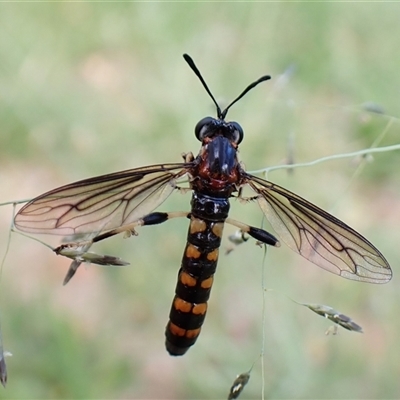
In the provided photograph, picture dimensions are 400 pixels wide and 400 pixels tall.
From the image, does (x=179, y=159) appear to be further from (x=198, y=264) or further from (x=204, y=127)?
(x=198, y=264)

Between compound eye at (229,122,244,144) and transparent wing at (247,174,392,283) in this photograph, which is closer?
transparent wing at (247,174,392,283)

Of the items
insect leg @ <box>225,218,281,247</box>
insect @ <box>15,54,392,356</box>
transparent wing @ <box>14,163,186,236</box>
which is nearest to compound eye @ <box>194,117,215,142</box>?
insect @ <box>15,54,392,356</box>

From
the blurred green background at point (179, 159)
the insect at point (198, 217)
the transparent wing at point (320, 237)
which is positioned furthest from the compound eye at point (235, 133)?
the blurred green background at point (179, 159)

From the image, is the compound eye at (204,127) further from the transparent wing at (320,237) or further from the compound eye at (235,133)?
the transparent wing at (320,237)

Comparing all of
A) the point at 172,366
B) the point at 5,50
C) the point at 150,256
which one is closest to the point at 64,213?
the point at 150,256

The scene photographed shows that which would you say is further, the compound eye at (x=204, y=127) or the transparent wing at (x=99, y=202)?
the compound eye at (x=204, y=127)

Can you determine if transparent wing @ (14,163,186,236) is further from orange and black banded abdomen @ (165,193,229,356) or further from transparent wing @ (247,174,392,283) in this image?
transparent wing @ (247,174,392,283)

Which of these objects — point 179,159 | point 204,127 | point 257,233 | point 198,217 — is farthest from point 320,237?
point 179,159
